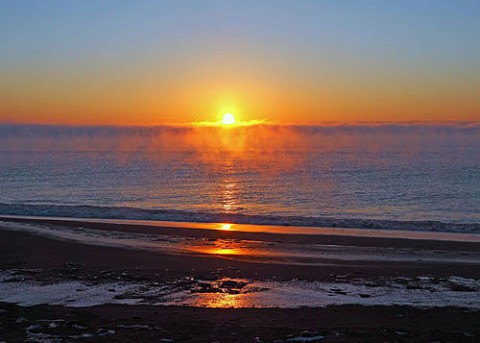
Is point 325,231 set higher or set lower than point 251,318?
lower

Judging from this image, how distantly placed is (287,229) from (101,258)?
10.00 m

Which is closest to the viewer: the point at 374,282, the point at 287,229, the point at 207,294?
the point at 207,294

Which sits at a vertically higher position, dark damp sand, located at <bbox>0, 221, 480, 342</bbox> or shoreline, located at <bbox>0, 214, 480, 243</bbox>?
dark damp sand, located at <bbox>0, 221, 480, 342</bbox>

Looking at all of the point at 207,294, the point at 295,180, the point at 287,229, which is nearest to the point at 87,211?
the point at 287,229

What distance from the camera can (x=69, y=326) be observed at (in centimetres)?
840

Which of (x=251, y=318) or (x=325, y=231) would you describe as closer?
(x=251, y=318)

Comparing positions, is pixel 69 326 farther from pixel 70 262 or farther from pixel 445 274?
pixel 445 274

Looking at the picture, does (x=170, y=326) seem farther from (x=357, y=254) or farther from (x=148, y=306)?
(x=357, y=254)

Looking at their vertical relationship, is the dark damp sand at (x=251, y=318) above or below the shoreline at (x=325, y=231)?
above

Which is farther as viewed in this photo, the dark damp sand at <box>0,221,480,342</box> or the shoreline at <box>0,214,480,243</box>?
the shoreline at <box>0,214,480,243</box>

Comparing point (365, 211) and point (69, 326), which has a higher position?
point (69, 326)

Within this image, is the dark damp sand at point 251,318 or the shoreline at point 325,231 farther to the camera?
the shoreline at point 325,231

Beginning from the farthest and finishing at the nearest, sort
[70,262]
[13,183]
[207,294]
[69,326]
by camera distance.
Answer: [13,183] < [70,262] < [207,294] < [69,326]

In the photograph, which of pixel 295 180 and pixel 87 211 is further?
pixel 295 180
